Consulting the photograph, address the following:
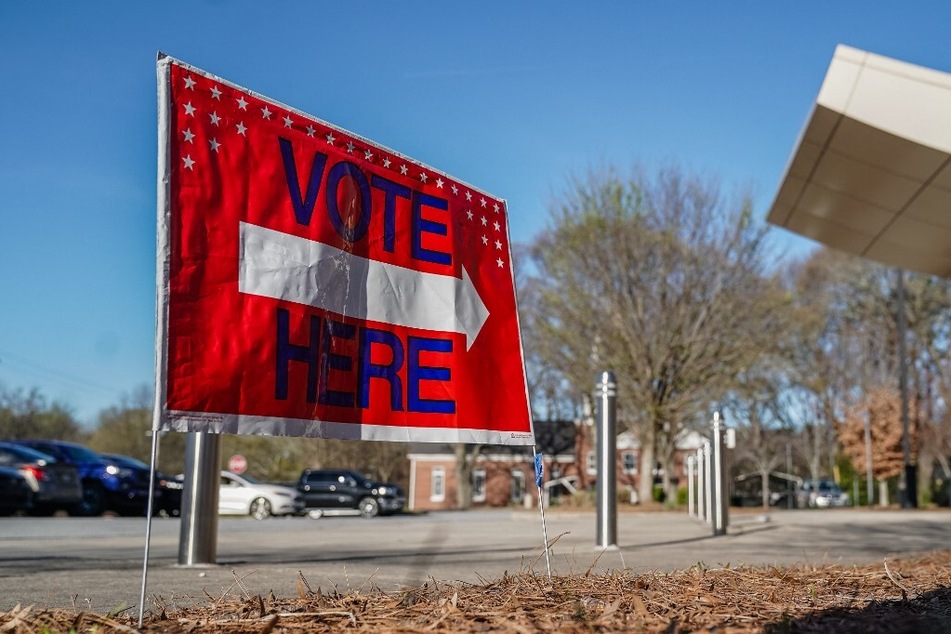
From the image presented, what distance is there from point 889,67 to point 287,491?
23.3 meters

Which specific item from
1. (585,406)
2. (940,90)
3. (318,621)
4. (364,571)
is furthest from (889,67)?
(585,406)

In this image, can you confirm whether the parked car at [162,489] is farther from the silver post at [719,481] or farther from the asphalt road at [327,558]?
the silver post at [719,481]

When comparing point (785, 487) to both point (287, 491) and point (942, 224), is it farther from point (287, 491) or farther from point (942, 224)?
point (942, 224)

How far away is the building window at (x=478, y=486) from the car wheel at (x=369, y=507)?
27.2 meters

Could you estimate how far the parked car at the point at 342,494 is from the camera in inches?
1219

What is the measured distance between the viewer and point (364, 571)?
654 centimetres

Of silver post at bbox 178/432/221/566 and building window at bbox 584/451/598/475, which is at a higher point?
silver post at bbox 178/432/221/566

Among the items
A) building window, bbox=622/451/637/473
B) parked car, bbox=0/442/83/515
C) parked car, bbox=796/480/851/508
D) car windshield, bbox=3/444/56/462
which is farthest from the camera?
building window, bbox=622/451/637/473

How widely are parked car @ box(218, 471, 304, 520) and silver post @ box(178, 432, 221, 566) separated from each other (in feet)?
69.2

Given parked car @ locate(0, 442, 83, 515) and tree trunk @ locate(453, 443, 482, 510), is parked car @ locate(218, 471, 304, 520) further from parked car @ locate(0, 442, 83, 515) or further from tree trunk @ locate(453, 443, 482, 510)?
tree trunk @ locate(453, 443, 482, 510)

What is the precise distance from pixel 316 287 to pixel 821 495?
5146cm

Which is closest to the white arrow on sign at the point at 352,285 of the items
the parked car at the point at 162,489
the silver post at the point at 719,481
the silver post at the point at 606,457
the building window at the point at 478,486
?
the silver post at the point at 606,457

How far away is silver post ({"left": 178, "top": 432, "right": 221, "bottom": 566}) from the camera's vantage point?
7.09 metres

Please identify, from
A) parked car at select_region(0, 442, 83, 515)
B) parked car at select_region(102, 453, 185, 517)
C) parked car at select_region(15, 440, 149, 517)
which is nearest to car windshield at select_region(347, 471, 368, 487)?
parked car at select_region(102, 453, 185, 517)
